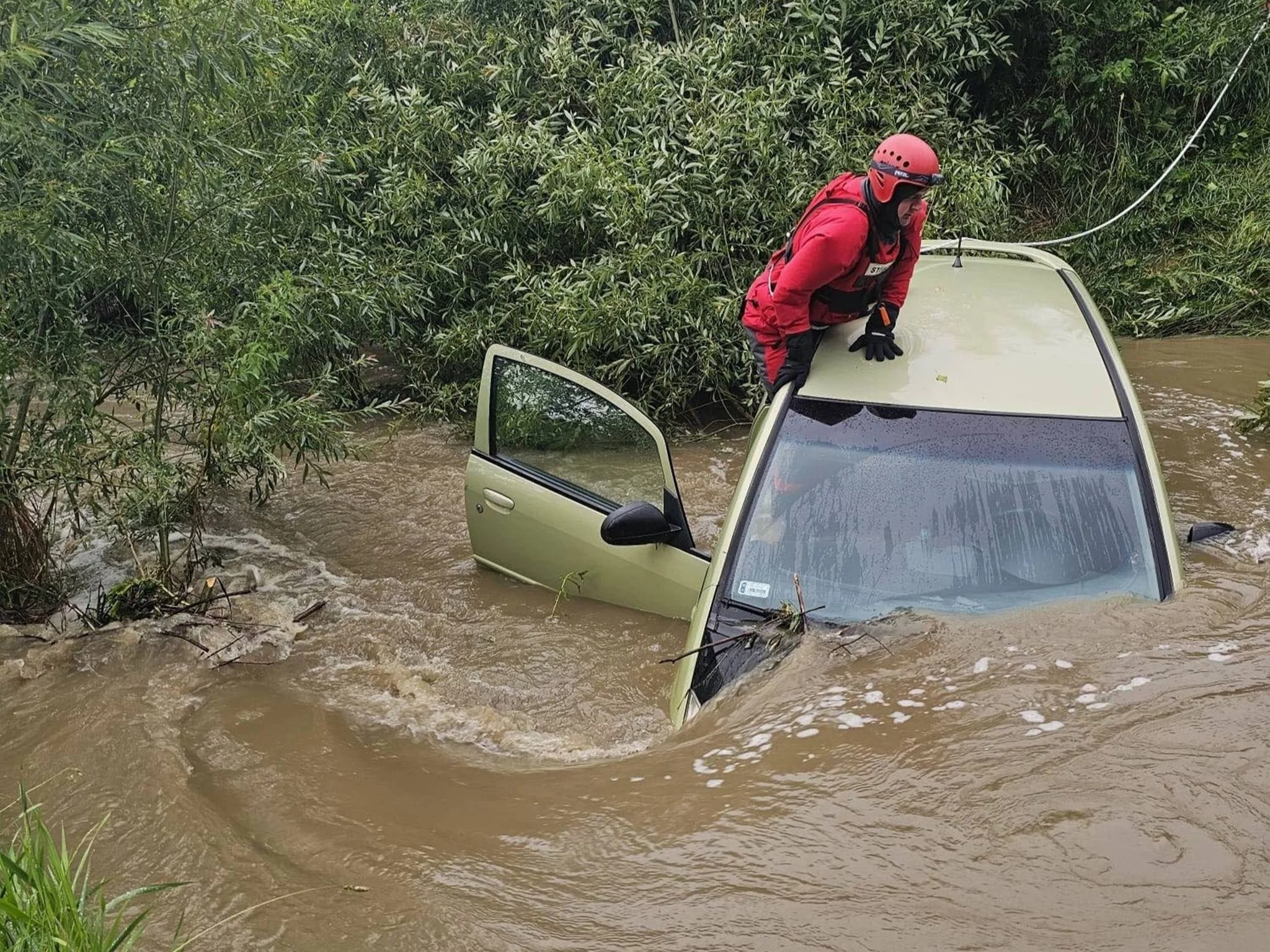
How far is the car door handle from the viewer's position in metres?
4.79

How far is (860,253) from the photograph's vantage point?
443 centimetres

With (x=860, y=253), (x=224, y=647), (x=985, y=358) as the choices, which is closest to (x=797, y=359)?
(x=860, y=253)

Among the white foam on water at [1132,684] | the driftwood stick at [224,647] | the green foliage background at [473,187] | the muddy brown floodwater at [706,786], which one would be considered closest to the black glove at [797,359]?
the muddy brown floodwater at [706,786]

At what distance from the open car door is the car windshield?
565mm

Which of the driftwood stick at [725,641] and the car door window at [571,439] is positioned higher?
the car door window at [571,439]

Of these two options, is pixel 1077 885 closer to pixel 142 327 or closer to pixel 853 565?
pixel 853 565

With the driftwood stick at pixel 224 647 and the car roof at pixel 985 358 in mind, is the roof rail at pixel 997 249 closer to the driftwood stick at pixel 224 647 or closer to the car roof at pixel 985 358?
the car roof at pixel 985 358

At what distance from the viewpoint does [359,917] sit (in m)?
2.38

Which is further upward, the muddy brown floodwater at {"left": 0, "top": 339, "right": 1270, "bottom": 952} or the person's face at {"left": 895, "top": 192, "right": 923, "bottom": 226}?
the person's face at {"left": 895, "top": 192, "right": 923, "bottom": 226}

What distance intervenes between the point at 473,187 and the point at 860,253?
12.9 feet

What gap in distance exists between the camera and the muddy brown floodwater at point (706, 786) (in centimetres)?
217

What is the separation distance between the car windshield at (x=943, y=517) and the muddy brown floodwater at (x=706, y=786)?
7.0 inches

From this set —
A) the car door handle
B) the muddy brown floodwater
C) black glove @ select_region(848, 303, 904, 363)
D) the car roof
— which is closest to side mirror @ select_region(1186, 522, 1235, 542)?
the muddy brown floodwater

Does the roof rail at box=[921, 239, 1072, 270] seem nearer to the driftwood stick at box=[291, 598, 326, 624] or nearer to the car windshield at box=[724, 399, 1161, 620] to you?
the car windshield at box=[724, 399, 1161, 620]
